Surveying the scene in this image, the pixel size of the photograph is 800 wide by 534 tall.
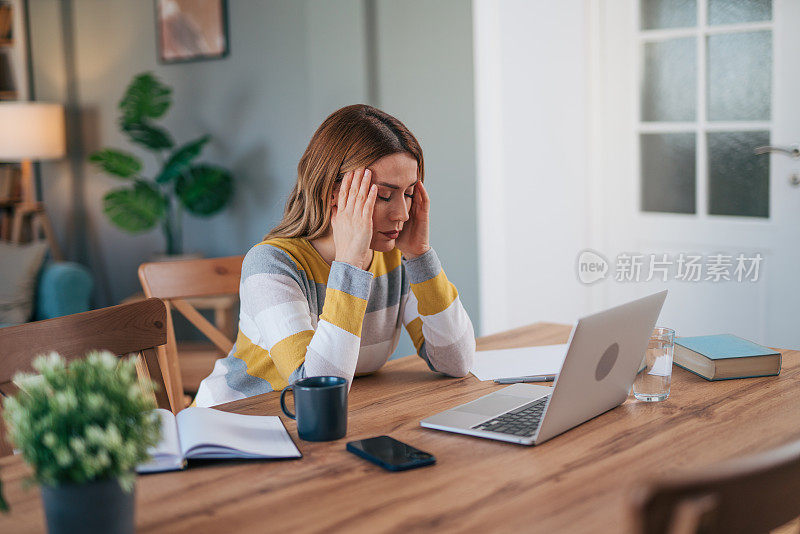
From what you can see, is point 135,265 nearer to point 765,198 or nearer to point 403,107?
point 403,107

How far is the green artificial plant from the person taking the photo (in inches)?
30.5

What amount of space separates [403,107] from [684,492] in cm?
285

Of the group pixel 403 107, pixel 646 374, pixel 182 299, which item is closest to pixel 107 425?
pixel 646 374

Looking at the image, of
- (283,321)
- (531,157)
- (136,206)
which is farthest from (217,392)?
(136,206)

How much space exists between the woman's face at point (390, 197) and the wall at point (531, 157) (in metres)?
1.77

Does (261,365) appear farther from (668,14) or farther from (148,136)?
(148,136)

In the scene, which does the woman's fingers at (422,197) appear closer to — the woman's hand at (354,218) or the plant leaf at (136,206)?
the woman's hand at (354,218)

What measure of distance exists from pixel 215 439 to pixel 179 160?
2866 mm

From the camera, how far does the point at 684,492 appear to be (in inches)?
24.3

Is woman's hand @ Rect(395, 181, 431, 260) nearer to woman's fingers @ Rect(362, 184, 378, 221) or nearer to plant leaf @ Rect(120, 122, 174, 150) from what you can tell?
woman's fingers @ Rect(362, 184, 378, 221)

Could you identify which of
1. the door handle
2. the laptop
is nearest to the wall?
the door handle

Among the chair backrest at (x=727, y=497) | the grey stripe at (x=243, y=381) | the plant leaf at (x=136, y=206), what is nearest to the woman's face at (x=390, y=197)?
the grey stripe at (x=243, y=381)

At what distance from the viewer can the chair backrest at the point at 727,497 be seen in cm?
61

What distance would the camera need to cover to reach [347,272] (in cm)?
144
